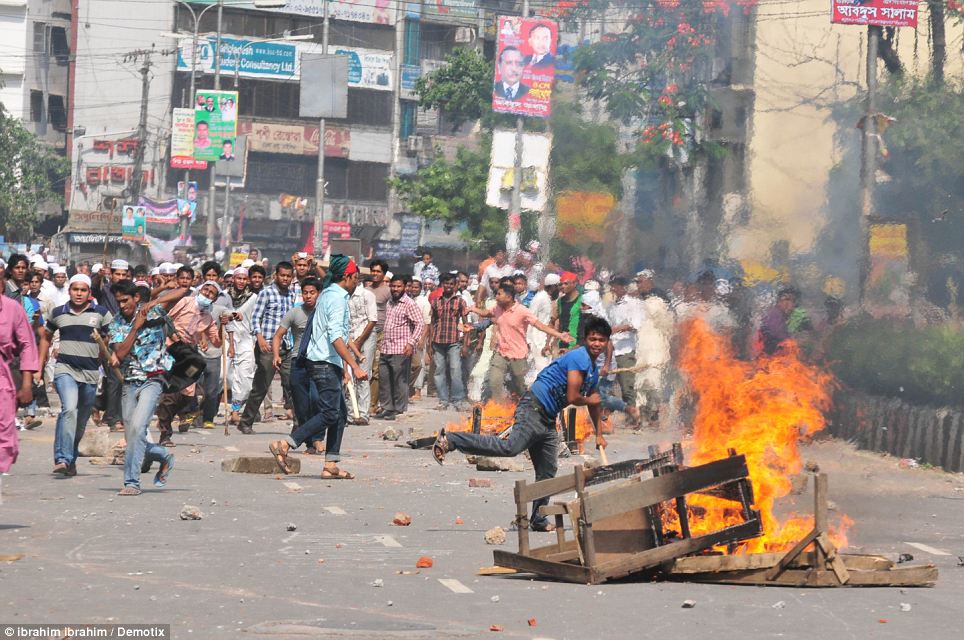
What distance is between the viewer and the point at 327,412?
43.3ft

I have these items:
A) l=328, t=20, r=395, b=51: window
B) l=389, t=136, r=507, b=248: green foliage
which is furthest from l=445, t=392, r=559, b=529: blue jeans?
l=328, t=20, r=395, b=51: window

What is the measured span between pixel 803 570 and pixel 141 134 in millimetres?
58917

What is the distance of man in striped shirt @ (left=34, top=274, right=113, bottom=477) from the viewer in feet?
42.2

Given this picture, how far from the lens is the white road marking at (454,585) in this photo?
8062 millimetres

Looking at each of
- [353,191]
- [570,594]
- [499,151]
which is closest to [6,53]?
[353,191]

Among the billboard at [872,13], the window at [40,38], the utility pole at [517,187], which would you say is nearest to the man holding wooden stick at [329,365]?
the billboard at [872,13]

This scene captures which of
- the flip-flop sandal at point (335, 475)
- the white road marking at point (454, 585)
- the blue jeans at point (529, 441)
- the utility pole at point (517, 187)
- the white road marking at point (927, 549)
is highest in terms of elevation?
the utility pole at point (517, 187)

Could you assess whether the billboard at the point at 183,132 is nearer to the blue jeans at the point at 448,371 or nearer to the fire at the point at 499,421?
the blue jeans at the point at 448,371

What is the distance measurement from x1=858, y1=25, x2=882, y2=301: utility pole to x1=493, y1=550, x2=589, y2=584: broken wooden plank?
960 cm

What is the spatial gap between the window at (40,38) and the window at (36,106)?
6.79 feet

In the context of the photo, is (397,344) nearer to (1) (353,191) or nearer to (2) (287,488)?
(2) (287,488)

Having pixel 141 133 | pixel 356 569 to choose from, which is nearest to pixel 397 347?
pixel 356 569

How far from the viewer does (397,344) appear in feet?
65.9

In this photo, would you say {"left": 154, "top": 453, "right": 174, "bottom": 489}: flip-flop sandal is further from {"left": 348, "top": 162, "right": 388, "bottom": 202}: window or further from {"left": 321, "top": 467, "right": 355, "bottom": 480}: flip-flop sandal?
{"left": 348, "top": 162, "right": 388, "bottom": 202}: window
